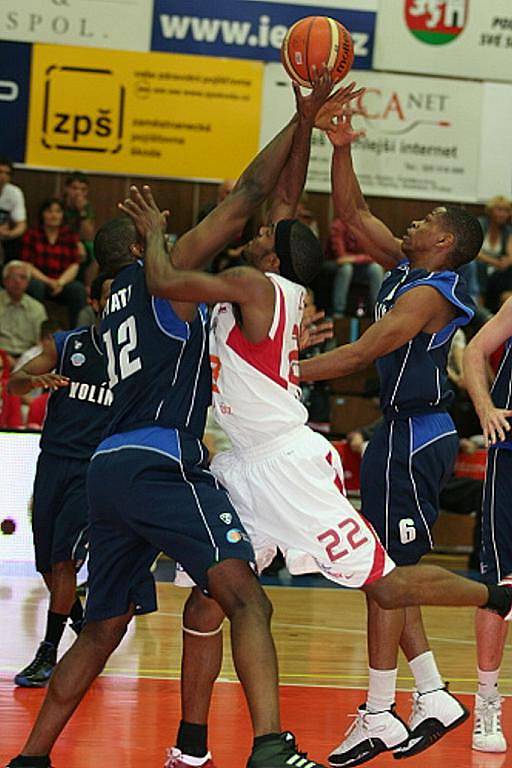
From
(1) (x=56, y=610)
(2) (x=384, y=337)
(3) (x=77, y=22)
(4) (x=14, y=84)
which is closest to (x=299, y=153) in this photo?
(2) (x=384, y=337)

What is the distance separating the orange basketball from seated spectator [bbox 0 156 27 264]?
841 cm

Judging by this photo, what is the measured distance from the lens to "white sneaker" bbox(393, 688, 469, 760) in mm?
5375

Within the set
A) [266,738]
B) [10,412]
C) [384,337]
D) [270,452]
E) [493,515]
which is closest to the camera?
[266,738]

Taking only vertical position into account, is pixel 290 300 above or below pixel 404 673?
above

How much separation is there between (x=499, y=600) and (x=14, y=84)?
1073cm

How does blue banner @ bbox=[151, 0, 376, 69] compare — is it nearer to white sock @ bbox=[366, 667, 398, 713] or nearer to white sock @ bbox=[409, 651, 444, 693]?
white sock @ bbox=[409, 651, 444, 693]

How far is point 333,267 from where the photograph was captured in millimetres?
14656

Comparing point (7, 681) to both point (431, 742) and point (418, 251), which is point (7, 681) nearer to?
point (431, 742)

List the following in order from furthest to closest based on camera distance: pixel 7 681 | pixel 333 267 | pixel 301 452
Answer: pixel 333 267 < pixel 7 681 < pixel 301 452

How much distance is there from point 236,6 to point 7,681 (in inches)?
394

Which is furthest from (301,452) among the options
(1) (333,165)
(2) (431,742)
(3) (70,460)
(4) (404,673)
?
(4) (404,673)

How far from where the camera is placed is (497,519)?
6.03 m

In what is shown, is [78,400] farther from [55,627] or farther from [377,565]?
[377,565]

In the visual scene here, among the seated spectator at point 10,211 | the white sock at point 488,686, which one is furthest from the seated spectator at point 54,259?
the white sock at point 488,686
